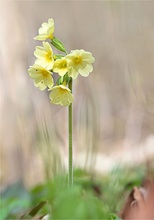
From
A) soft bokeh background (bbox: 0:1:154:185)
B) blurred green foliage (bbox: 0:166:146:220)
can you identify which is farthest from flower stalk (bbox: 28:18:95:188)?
soft bokeh background (bbox: 0:1:154:185)

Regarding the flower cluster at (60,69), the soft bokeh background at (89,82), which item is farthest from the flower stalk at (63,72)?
the soft bokeh background at (89,82)

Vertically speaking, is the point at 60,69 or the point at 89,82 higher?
the point at 60,69

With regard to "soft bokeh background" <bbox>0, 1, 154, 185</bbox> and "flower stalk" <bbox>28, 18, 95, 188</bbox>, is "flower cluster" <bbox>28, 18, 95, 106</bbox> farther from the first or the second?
"soft bokeh background" <bbox>0, 1, 154, 185</bbox>

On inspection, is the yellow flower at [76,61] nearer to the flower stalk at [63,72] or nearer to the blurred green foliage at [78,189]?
the flower stalk at [63,72]

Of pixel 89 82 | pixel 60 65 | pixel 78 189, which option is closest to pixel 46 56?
pixel 60 65

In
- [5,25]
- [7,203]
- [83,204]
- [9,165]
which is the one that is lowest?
[9,165]

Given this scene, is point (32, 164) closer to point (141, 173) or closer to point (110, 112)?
point (110, 112)

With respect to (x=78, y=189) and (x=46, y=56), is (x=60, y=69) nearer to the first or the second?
(x=46, y=56)

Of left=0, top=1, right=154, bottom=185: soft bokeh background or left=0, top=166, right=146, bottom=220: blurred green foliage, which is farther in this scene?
left=0, top=1, right=154, bottom=185: soft bokeh background

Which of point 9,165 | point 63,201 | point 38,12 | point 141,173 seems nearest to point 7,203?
point 141,173
